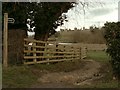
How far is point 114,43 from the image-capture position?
13.6 m

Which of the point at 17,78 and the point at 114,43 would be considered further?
the point at 114,43

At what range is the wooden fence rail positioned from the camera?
1661 cm

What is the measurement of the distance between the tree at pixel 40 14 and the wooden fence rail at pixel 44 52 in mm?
1203

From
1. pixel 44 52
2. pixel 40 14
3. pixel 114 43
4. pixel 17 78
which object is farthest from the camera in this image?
pixel 40 14

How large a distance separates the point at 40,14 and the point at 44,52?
2.37 metres

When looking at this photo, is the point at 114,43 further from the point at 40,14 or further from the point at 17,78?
the point at 40,14

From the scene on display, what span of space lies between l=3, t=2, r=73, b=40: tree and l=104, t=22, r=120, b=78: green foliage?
5.81m

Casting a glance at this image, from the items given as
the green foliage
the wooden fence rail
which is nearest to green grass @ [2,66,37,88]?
the wooden fence rail

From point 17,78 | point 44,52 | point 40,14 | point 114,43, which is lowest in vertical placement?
point 17,78

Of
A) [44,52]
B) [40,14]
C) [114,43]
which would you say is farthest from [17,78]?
[40,14]

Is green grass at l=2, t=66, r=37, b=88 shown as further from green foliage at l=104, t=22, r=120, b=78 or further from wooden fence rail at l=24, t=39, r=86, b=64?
green foliage at l=104, t=22, r=120, b=78

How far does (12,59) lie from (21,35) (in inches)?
50.4

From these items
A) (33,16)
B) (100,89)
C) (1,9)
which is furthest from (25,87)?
(33,16)

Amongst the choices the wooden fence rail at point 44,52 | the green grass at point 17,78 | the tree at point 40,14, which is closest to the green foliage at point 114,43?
the green grass at point 17,78
